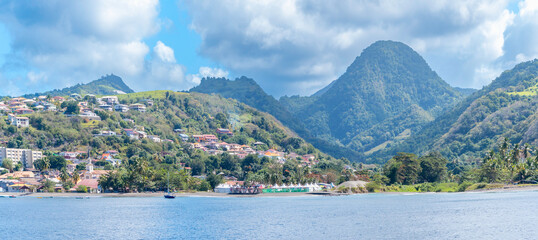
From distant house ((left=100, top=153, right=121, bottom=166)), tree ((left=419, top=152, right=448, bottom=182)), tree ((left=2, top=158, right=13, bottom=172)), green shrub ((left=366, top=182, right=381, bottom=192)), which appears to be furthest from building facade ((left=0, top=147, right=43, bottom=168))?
tree ((left=419, top=152, right=448, bottom=182))

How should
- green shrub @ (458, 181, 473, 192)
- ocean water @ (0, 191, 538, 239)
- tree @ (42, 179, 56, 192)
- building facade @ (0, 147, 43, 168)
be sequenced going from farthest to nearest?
building facade @ (0, 147, 43, 168), tree @ (42, 179, 56, 192), green shrub @ (458, 181, 473, 192), ocean water @ (0, 191, 538, 239)

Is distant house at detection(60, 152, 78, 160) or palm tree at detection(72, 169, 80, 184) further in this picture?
distant house at detection(60, 152, 78, 160)

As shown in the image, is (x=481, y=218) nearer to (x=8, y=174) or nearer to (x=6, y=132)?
(x=8, y=174)

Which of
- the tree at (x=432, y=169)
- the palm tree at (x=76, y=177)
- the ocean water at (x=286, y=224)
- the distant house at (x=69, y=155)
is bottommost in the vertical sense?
the ocean water at (x=286, y=224)

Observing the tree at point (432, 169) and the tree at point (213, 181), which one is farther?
the tree at point (432, 169)

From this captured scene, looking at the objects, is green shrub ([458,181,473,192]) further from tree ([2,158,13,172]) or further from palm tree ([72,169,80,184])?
Result: tree ([2,158,13,172])

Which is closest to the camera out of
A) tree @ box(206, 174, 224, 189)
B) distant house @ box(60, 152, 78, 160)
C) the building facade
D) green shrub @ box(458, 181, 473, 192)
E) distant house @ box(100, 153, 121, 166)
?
green shrub @ box(458, 181, 473, 192)

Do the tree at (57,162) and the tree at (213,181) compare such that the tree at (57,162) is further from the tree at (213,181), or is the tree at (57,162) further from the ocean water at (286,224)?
the ocean water at (286,224)

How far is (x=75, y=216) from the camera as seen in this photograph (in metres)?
87.8

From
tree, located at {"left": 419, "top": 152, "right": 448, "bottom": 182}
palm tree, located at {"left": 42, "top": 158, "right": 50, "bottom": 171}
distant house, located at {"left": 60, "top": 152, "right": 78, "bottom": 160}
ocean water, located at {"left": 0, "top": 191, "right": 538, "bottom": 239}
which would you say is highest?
distant house, located at {"left": 60, "top": 152, "right": 78, "bottom": 160}

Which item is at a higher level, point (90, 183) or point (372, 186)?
point (90, 183)

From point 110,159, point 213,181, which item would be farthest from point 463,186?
point 110,159

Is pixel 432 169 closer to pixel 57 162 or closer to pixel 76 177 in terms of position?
pixel 76 177

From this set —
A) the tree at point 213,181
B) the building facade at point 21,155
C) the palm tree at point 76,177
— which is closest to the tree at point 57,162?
the palm tree at point 76,177
